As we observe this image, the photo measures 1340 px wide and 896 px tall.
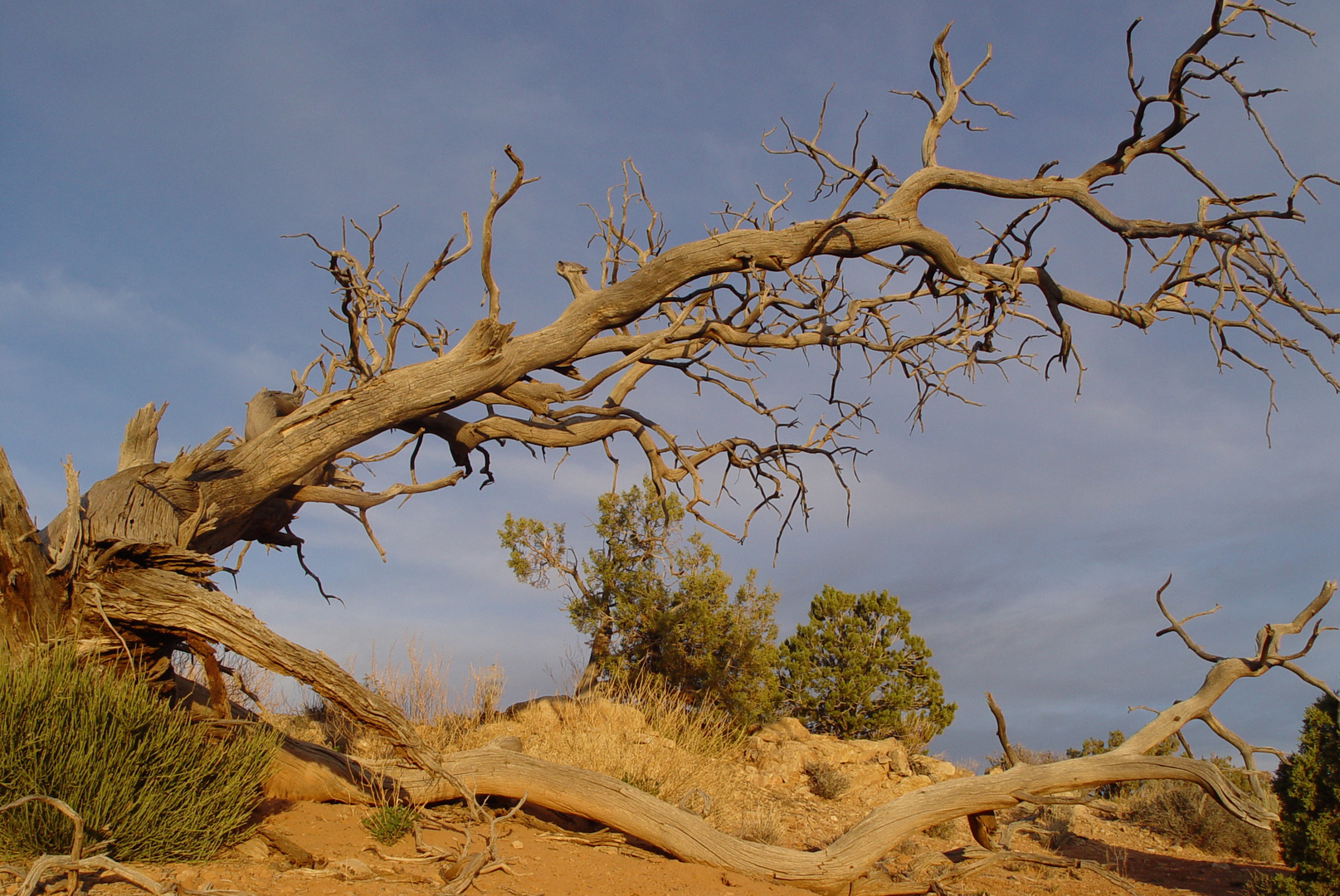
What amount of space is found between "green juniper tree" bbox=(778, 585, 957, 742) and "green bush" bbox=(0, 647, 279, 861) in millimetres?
10599

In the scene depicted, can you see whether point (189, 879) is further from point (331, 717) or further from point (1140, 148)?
point (1140, 148)

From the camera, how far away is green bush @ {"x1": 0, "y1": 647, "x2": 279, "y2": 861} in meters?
4.72

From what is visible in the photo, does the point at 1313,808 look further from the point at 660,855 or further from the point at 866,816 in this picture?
the point at 660,855

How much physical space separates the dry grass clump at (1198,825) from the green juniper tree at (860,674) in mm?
3621

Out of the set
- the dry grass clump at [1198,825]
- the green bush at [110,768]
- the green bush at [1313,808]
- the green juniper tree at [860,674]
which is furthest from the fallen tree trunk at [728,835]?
the green juniper tree at [860,674]

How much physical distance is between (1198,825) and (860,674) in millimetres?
5180

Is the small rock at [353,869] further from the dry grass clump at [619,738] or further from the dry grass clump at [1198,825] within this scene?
the dry grass clump at [1198,825]

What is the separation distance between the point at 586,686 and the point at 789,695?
157 inches

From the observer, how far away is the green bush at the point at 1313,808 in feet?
22.5

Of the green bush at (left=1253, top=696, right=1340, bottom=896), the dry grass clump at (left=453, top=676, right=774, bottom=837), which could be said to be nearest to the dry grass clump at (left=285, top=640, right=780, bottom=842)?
the dry grass clump at (left=453, top=676, right=774, bottom=837)

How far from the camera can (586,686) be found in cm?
1270

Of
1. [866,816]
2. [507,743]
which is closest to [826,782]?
[866,816]

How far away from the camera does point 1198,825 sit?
10398 millimetres

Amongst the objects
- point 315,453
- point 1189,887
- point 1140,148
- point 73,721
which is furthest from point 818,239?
point 1189,887
